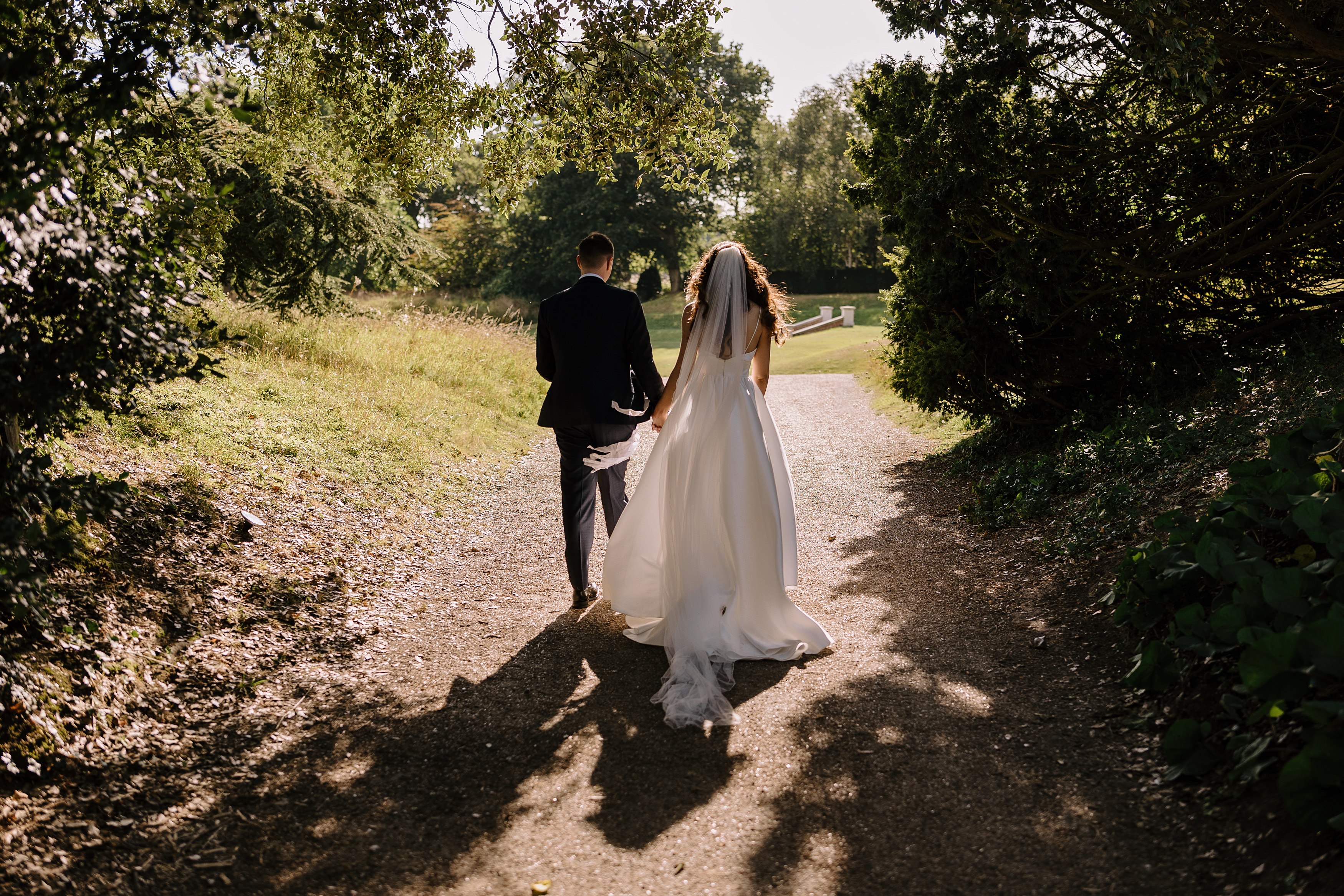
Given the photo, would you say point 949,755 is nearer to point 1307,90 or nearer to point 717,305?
point 717,305

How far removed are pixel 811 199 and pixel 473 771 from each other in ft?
158

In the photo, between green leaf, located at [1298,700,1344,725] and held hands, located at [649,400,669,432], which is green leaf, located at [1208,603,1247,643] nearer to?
green leaf, located at [1298,700,1344,725]

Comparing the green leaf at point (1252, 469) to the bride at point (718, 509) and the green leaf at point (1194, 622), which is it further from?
the bride at point (718, 509)

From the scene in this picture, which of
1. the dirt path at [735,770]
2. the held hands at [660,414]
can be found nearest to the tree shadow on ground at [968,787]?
the dirt path at [735,770]

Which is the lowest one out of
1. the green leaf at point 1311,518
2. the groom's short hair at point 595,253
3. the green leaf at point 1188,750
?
the green leaf at point 1188,750

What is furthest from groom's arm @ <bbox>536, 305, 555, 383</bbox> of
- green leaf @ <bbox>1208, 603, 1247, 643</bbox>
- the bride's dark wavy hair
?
green leaf @ <bbox>1208, 603, 1247, 643</bbox>

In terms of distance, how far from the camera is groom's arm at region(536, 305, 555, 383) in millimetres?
5934

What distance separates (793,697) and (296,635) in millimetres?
2987

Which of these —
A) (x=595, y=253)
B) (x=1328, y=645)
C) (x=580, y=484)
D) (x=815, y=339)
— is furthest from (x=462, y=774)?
(x=815, y=339)

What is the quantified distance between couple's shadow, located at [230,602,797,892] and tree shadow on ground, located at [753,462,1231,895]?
506mm

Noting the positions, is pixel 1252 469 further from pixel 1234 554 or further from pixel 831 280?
pixel 831 280

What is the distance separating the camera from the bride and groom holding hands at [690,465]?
16.7 feet

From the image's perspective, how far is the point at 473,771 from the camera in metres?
3.86

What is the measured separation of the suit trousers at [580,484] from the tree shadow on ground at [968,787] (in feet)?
6.88
